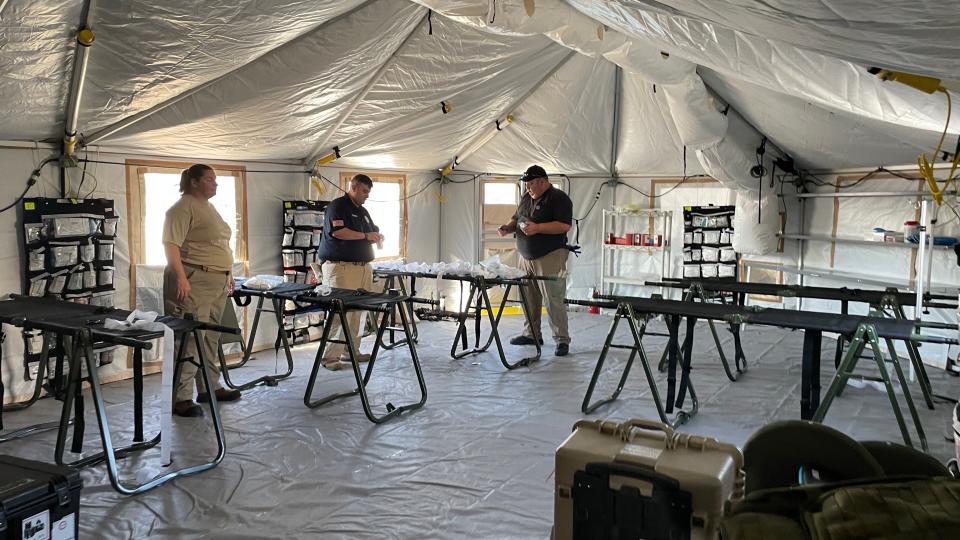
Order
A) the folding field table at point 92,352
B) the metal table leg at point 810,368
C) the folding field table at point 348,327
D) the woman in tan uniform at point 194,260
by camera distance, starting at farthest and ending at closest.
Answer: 1. the folding field table at point 348,327
2. the woman in tan uniform at point 194,260
3. the metal table leg at point 810,368
4. the folding field table at point 92,352

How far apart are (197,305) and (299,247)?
2.14 metres

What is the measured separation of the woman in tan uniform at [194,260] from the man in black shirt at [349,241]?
1084 millimetres

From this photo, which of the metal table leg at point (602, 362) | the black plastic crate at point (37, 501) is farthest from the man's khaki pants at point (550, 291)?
the black plastic crate at point (37, 501)

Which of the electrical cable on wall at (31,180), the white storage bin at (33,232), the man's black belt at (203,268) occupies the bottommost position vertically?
the man's black belt at (203,268)

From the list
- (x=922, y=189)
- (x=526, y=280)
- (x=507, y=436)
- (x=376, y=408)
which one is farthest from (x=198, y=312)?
(x=922, y=189)

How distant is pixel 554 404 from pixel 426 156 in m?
3.61

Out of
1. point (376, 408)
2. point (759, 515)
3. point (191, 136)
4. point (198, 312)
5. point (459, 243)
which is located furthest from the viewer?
point (459, 243)

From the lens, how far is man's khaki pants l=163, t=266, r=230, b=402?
12.2ft

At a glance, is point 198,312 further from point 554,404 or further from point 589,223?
point 589,223

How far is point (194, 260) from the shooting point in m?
3.76

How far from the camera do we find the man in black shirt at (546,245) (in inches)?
220

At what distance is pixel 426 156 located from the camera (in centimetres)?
701

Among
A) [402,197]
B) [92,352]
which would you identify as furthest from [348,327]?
[402,197]

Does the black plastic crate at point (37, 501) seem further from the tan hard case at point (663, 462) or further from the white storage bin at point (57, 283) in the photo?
the white storage bin at point (57, 283)
